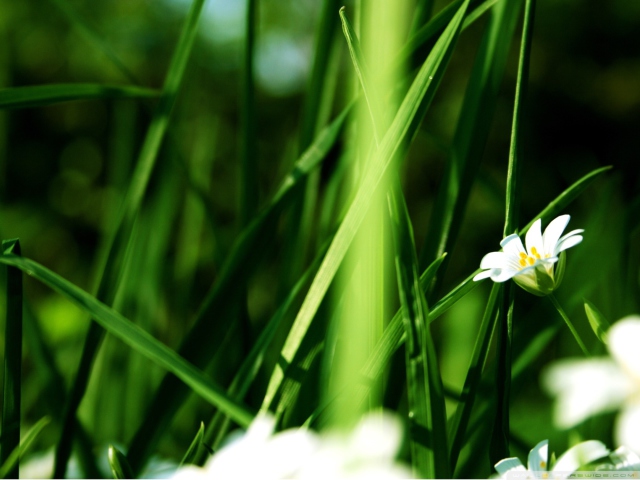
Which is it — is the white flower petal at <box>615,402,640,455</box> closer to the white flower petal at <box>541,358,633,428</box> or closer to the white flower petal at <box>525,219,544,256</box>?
the white flower petal at <box>541,358,633,428</box>

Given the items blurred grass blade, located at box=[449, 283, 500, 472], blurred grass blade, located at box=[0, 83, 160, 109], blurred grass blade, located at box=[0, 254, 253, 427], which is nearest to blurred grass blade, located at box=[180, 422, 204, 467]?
blurred grass blade, located at box=[0, 254, 253, 427]

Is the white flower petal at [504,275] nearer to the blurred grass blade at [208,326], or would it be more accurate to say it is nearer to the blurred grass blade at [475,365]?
the blurred grass blade at [475,365]

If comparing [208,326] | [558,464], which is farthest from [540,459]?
[208,326]

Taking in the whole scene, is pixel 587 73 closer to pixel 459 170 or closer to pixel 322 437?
pixel 459 170

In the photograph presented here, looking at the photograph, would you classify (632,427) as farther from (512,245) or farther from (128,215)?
(128,215)

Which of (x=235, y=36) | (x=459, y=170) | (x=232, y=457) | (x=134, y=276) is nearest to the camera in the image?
(x=232, y=457)

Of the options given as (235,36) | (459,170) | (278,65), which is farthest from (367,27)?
(235,36)

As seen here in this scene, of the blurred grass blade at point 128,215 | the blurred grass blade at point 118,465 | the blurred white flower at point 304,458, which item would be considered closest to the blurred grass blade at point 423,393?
the blurred white flower at point 304,458
